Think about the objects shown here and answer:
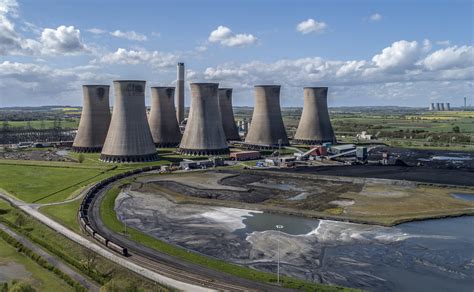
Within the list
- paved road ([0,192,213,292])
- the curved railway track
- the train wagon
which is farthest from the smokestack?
the train wagon

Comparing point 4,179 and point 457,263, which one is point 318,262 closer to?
point 457,263

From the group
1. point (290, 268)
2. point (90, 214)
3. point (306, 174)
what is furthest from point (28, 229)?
point (306, 174)

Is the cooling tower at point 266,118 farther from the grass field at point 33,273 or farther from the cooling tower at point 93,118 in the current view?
the grass field at point 33,273

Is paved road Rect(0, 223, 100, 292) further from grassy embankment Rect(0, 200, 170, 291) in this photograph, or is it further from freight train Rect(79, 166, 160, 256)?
freight train Rect(79, 166, 160, 256)

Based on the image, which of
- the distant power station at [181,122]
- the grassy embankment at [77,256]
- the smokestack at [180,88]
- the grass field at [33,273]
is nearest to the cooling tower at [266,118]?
the distant power station at [181,122]

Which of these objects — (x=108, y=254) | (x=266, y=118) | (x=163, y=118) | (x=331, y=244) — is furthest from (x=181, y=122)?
(x=108, y=254)

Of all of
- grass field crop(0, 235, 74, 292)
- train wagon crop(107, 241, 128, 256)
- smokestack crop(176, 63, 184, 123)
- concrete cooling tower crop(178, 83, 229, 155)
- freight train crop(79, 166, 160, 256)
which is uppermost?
smokestack crop(176, 63, 184, 123)
